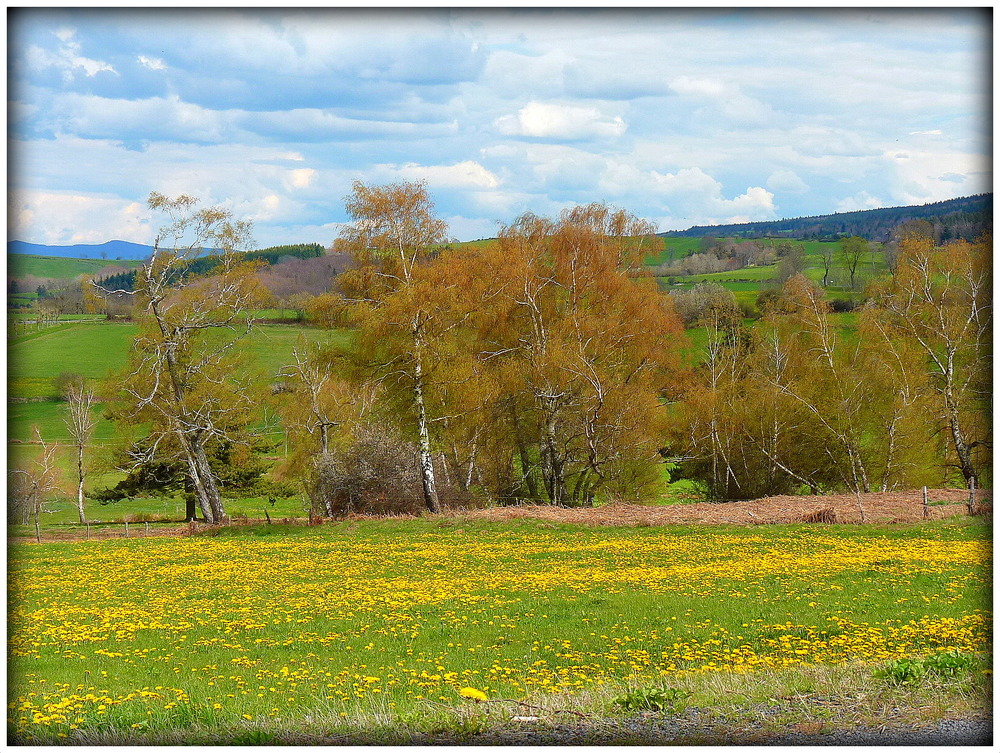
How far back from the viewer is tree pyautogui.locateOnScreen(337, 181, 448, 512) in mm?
33438

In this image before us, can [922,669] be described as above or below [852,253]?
below

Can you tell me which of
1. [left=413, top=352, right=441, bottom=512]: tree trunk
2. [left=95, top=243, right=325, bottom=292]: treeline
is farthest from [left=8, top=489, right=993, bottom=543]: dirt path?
[left=95, top=243, right=325, bottom=292]: treeline

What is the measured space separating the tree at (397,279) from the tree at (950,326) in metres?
19.7

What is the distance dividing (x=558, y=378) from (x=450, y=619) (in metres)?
22.5

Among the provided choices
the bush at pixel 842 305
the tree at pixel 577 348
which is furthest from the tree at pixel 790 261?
the tree at pixel 577 348

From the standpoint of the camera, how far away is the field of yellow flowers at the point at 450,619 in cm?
1027

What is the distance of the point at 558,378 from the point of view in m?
37.1

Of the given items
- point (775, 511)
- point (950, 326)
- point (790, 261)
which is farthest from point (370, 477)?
point (790, 261)

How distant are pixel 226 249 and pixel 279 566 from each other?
18.8m

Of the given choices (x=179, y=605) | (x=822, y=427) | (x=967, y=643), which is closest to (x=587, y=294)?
(x=822, y=427)

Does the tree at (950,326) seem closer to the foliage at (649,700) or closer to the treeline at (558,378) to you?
the treeline at (558,378)

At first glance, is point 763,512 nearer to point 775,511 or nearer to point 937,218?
point 775,511

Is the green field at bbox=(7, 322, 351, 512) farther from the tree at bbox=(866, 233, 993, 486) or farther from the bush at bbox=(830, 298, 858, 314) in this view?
the bush at bbox=(830, 298, 858, 314)

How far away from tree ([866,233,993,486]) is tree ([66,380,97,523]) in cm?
4221
